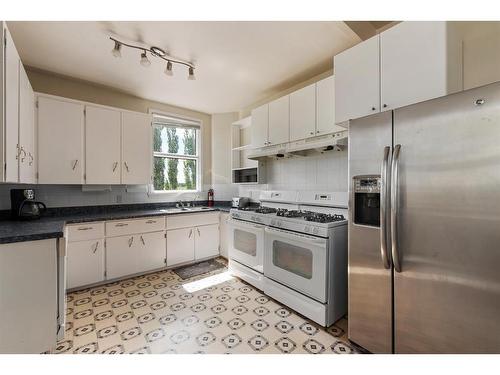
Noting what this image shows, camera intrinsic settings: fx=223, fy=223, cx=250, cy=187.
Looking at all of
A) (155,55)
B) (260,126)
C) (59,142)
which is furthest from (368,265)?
(59,142)

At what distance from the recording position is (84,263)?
253 cm

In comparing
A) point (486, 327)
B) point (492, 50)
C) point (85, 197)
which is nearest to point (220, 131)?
point (85, 197)

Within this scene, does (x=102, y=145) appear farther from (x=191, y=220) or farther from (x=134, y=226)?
(x=191, y=220)

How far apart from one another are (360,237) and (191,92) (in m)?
2.91

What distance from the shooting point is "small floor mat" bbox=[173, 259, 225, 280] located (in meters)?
3.00

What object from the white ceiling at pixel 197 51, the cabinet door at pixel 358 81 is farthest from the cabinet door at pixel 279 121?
the cabinet door at pixel 358 81

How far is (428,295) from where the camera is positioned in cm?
128

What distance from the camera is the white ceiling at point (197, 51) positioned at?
192cm

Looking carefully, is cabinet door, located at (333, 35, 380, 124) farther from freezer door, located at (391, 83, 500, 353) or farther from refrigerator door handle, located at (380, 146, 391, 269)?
refrigerator door handle, located at (380, 146, 391, 269)

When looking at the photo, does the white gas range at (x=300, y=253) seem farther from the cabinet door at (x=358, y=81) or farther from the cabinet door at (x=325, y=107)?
the cabinet door at (x=358, y=81)

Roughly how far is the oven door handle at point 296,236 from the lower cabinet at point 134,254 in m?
1.60

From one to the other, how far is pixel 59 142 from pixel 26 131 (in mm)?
526

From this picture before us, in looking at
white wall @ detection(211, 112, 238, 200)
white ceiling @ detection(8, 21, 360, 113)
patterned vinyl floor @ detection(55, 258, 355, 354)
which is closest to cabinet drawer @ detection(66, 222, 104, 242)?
patterned vinyl floor @ detection(55, 258, 355, 354)

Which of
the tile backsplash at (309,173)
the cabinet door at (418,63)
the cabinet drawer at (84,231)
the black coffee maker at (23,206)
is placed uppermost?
the cabinet door at (418,63)
